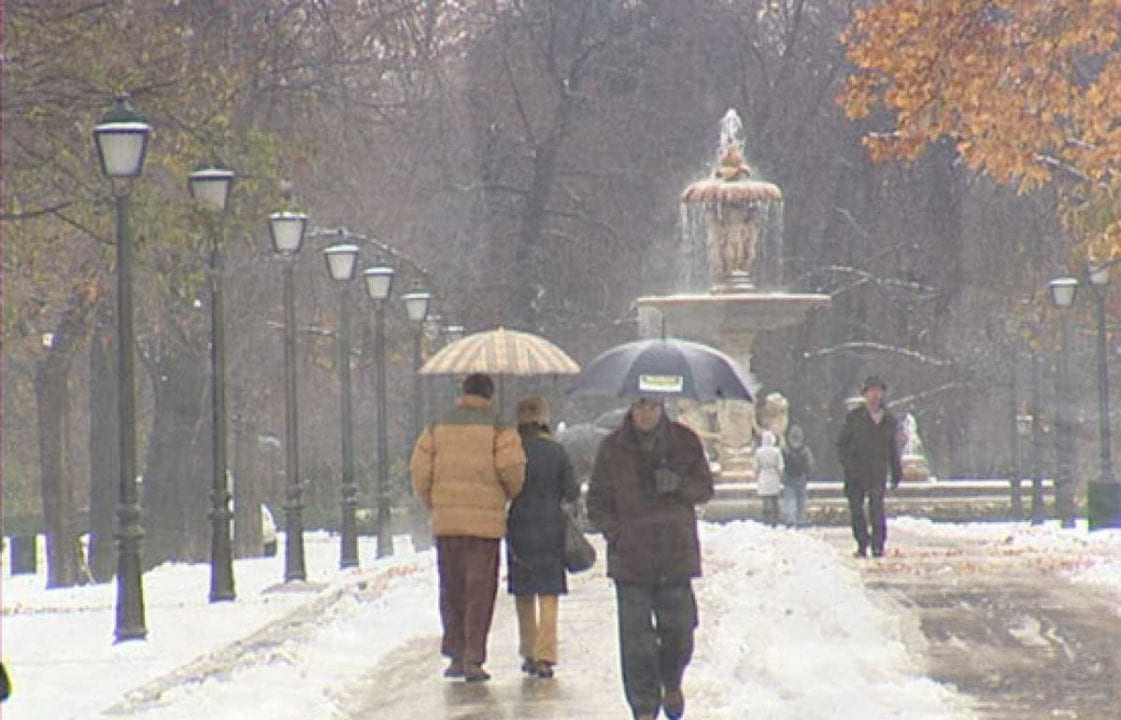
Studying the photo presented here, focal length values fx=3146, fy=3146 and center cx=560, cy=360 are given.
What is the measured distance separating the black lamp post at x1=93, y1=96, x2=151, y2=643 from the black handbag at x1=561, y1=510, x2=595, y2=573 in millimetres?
5226

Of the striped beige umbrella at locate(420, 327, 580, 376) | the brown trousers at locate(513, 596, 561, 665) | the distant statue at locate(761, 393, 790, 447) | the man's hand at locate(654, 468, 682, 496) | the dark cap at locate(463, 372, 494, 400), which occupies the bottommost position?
the brown trousers at locate(513, 596, 561, 665)

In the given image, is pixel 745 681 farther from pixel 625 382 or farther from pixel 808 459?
pixel 808 459

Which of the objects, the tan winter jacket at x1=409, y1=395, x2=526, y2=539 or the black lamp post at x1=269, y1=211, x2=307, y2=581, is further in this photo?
the black lamp post at x1=269, y1=211, x2=307, y2=581

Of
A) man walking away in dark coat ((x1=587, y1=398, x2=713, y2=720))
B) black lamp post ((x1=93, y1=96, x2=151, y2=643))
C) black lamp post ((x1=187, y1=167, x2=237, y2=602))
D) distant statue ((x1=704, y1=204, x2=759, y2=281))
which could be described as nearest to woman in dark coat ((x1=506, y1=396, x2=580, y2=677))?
man walking away in dark coat ((x1=587, y1=398, x2=713, y2=720))

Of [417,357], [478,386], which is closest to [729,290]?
[417,357]

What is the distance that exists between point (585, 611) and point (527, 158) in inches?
1659

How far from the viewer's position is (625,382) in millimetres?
15680

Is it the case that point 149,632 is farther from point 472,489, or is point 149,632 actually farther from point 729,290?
point 729,290

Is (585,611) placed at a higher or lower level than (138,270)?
lower

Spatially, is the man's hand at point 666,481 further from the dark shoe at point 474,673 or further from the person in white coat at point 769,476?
the person in white coat at point 769,476

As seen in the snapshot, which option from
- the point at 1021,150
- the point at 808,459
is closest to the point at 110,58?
the point at 1021,150

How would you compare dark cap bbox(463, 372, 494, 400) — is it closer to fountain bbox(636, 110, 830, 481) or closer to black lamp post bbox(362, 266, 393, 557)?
black lamp post bbox(362, 266, 393, 557)

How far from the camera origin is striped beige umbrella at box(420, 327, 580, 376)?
868 inches

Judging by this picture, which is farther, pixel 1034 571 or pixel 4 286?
pixel 4 286
